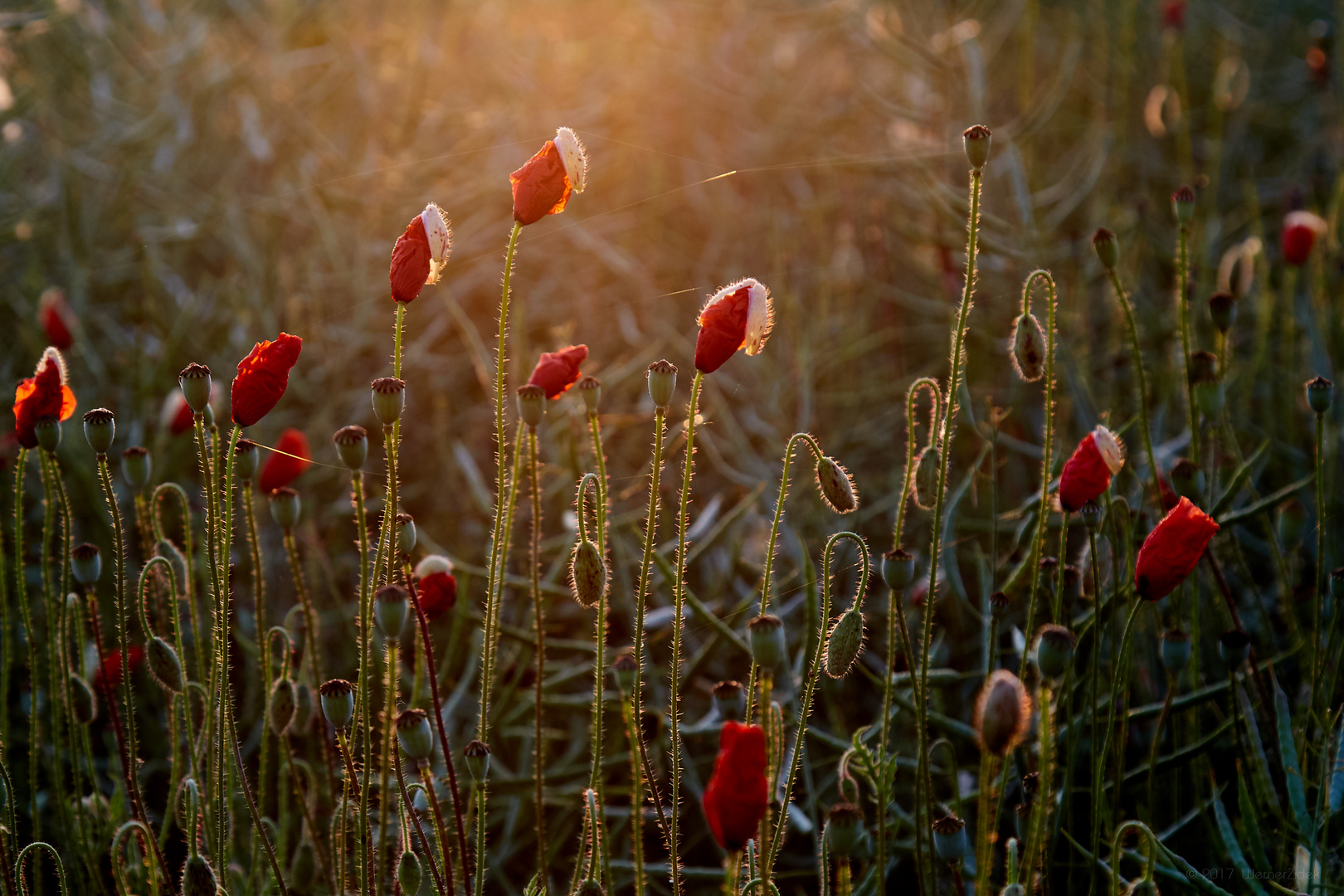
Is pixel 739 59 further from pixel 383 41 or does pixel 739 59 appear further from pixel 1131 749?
pixel 1131 749

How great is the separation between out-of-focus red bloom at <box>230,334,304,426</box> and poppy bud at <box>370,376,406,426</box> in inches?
3.7

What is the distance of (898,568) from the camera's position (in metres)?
0.92

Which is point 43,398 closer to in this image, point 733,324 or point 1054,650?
point 733,324

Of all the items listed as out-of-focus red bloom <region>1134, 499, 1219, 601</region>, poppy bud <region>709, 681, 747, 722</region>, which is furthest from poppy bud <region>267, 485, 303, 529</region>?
out-of-focus red bloom <region>1134, 499, 1219, 601</region>

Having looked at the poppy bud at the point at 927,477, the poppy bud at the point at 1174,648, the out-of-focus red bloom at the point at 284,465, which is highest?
the out-of-focus red bloom at the point at 284,465

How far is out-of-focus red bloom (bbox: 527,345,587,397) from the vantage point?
1065mm

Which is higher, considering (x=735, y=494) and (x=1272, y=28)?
(x=1272, y=28)

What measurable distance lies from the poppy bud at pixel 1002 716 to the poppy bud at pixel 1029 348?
0.45 meters

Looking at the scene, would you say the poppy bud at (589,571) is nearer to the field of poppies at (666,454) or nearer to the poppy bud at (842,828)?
the field of poppies at (666,454)

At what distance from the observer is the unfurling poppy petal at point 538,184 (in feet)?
2.97

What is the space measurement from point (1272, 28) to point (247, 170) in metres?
3.39

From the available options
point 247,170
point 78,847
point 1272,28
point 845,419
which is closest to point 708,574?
point 845,419

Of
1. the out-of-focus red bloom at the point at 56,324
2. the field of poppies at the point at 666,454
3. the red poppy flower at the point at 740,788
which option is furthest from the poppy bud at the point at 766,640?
the out-of-focus red bloom at the point at 56,324

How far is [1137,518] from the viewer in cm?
145
